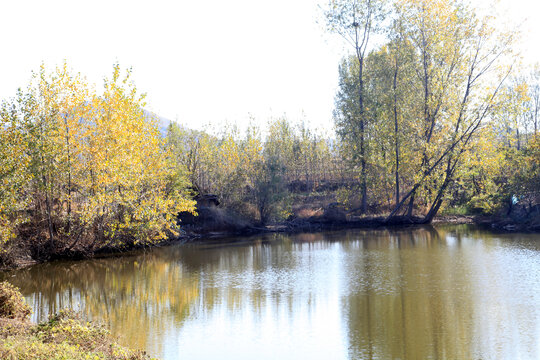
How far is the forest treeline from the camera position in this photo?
23578 millimetres

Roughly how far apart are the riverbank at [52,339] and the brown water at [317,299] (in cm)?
150

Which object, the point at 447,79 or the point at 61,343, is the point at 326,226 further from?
the point at 61,343

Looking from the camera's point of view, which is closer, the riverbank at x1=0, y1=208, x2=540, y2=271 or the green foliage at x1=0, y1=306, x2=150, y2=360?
the green foliage at x1=0, y1=306, x2=150, y2=360

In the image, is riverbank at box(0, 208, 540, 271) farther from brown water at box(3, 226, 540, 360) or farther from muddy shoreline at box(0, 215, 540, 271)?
brown water at box(3, 226, 540, 360)

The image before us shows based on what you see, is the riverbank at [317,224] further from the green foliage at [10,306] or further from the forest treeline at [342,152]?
the green foliage at [10,306]

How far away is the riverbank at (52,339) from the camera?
774 centimetres

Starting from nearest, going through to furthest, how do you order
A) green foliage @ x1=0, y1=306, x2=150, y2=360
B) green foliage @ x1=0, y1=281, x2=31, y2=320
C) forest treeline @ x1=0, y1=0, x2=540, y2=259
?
green foliage @ x1=0, y1=306, x2=150, y2=360, green foliage @ x1=0, y1=281, x2=31, y2=320, forest treeline @ x1=0, y1=0, x2=540, y2=259

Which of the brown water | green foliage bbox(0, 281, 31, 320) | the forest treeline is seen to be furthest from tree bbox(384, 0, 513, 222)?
green foliage bbox(0, 281, 31, 320)

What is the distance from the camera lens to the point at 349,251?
25.7 metres

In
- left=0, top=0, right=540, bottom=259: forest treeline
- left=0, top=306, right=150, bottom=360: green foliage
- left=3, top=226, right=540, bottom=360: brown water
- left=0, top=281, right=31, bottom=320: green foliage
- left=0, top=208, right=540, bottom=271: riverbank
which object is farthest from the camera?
left=0, top=208, right=540, bottom=271: riverbank

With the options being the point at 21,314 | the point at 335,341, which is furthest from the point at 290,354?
the point at 21,314

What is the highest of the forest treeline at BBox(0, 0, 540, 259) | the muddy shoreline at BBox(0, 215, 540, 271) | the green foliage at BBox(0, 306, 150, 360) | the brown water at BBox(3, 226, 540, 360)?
the forest treeline at BBox(0, 0, 540, 259)

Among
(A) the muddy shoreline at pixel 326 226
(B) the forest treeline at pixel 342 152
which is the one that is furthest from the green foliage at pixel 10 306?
(A) the muddy shoreline at pixel 326 226

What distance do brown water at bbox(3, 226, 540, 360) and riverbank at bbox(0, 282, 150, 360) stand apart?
1502 millimetres
